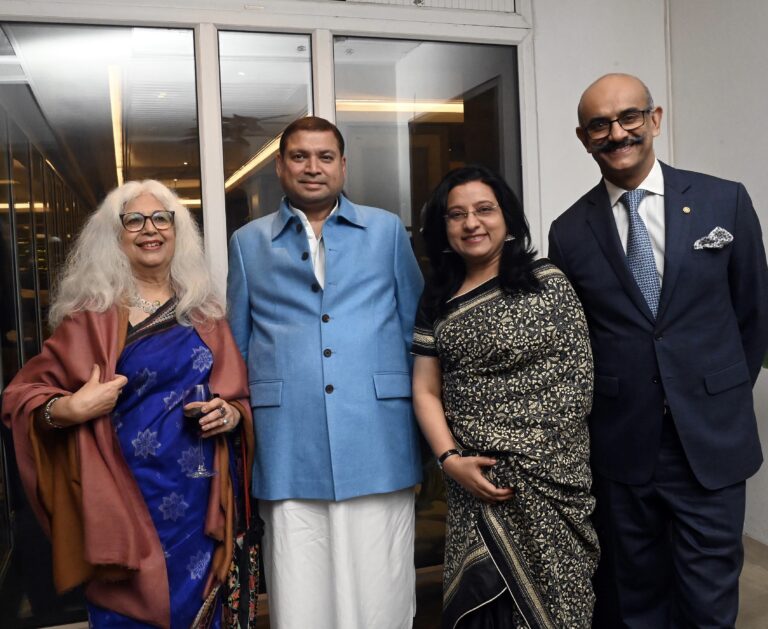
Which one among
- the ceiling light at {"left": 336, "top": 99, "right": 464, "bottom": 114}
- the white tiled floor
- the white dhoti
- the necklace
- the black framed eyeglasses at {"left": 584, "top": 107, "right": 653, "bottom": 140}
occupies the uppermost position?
the ceiling light at {"left": 336, "top": 99, "right": 464, "bottom": 114}

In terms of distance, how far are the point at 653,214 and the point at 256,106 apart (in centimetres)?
166

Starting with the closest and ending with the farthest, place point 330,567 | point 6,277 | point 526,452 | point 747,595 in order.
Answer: point 526,452
point 330,567
point 6,277
point 747,595

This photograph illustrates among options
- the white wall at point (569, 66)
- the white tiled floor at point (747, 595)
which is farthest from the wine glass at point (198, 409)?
the white wall at point (569, 66)

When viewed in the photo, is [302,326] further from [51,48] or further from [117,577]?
[51,48]

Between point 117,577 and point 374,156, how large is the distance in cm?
192

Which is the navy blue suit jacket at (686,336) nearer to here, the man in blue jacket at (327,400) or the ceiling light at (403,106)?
the man in blue jacket at (327,400)

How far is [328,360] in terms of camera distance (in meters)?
2.21

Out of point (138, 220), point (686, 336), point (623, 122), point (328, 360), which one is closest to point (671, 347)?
point (686, 336)

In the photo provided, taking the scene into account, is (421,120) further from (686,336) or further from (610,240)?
(686,336)

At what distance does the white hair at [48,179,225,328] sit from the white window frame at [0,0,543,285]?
2.38ft

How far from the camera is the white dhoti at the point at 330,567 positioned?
2.25 metres

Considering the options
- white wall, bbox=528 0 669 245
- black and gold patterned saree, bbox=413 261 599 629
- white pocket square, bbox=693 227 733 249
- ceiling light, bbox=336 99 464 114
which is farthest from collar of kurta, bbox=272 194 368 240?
white wall, bbox=528 0 669 245

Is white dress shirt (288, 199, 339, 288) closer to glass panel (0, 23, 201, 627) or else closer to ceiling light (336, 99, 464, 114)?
glass panel (0, 23, 201, 627)

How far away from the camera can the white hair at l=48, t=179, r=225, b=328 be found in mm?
2113
